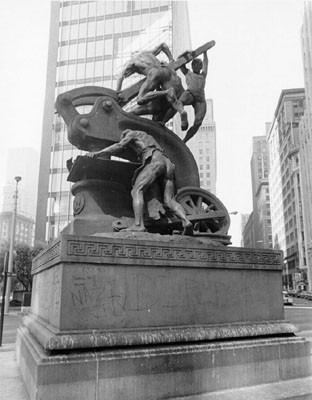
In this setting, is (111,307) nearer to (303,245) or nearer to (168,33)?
(168,33)

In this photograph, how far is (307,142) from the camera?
8375cm

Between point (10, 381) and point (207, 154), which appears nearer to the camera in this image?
point (10, 381)

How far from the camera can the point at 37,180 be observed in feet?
194

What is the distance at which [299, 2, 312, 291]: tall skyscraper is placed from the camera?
81.4m

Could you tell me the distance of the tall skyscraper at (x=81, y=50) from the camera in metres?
56.4

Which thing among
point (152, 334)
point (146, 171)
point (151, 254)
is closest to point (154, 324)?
point (152, 334)

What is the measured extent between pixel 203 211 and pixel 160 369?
3324 millimetres

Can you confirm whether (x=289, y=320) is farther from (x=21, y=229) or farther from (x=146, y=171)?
(x=21, y=229)

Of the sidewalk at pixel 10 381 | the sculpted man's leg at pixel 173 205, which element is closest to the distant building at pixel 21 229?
the sidewalk at pixel 10 381

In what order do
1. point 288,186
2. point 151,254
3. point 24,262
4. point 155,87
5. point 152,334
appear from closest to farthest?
point 152,334 → point 151,254 → point 155,87 → point 24,262 → point 288,186

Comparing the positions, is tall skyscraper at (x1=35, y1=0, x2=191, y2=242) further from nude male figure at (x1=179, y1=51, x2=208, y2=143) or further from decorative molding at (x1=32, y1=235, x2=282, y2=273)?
decorative molding at (x1=32, y1=235, x2=282, y2=273)

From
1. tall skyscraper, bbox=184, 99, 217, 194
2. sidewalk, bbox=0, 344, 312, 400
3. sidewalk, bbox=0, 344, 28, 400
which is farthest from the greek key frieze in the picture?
tall skyscraper, bbox=184, 99, 217, 194

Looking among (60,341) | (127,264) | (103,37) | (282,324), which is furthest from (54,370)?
(103,37)

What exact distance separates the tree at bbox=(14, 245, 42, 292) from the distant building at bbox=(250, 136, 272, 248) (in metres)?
104
